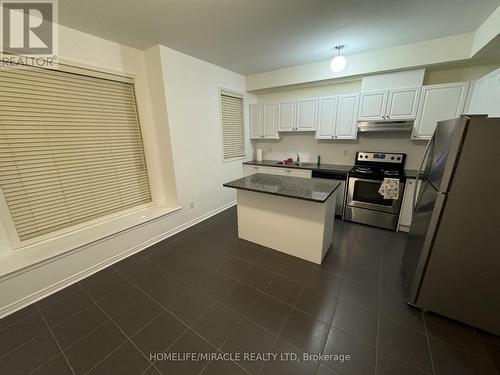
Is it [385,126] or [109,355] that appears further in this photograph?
[385,126]

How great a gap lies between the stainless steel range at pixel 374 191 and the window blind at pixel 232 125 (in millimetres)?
2439

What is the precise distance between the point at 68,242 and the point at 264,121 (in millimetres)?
3948

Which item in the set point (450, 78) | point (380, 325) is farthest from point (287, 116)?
point (380, 325)

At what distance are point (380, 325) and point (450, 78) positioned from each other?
12.1ft

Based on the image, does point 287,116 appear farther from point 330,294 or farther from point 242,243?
point 330,294

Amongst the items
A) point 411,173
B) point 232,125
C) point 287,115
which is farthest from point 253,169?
point 411,173

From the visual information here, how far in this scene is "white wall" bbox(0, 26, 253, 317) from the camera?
6.67 ft

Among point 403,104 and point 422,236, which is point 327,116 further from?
point 422,236

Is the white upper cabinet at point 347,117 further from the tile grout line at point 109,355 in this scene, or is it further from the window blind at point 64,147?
the tile grout line at point 109,355

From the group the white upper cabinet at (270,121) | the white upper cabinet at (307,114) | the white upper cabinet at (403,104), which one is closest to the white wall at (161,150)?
the white upper cabinet at (270,121)

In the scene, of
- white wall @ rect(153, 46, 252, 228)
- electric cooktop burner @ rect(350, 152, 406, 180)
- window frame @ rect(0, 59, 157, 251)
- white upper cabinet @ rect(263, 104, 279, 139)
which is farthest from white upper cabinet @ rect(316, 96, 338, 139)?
window frame @ rect(0, 59, 157, 251)

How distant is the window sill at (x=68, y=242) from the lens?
1.89 metres

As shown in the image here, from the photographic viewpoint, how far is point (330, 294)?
1.99 meters

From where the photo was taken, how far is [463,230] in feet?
4.88
